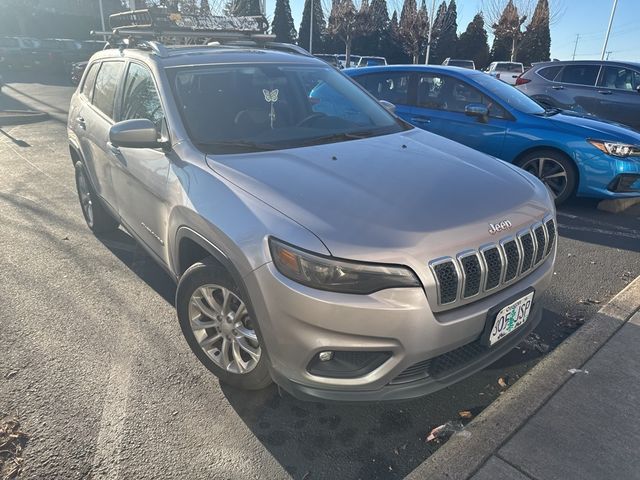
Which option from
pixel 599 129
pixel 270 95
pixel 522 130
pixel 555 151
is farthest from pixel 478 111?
pixel 270 95

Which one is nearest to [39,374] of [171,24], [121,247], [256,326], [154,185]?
[154,185]

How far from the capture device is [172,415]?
8.14 ft

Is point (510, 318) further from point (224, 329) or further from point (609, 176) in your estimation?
point (609, 176)

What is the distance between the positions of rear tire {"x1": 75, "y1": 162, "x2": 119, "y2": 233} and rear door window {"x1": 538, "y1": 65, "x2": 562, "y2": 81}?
939 centimetres

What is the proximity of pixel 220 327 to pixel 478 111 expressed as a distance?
4.46 metres

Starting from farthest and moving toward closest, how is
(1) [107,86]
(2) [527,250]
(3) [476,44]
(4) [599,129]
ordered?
(3) [476,44]
(4) [599,129]
(1) [107,86]
(2) [527,250]

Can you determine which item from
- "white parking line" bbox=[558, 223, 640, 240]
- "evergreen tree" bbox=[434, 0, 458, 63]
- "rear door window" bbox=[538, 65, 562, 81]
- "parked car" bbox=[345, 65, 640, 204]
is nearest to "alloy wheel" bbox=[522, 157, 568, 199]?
"parked car" bbox=[345, 65, 640, 204]

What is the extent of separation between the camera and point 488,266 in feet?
7.03

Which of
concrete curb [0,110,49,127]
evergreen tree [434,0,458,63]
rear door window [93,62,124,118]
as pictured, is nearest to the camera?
rear door window [93,62,124,118]

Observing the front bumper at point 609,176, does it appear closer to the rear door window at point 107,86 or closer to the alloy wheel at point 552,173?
the alloy wheel at point 552,173

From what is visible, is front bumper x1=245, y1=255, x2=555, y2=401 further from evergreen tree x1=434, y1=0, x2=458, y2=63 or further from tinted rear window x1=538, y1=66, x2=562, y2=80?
evergreen tree x1=434, y1=0, x2=458, y2=63

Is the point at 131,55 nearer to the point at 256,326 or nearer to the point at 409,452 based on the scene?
the point at 256,326

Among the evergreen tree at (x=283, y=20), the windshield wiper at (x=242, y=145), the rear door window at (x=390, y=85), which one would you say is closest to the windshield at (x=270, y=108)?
the windshield wiper at (x=242, y=145)

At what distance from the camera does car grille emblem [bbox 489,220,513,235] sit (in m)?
2.20
